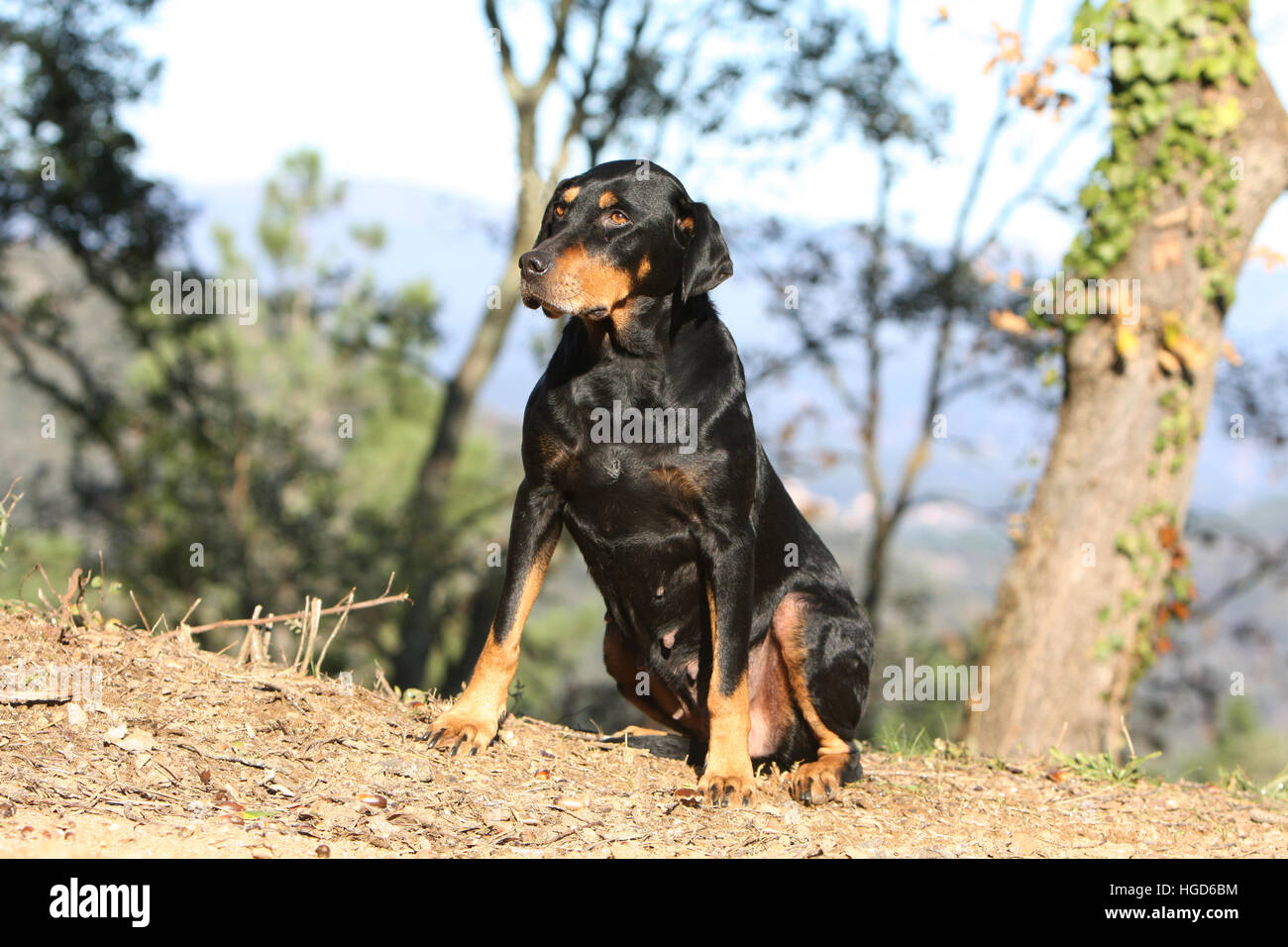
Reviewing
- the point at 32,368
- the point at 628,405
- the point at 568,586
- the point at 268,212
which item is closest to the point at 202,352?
the point at 32,368

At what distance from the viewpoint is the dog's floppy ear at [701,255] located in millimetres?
4183

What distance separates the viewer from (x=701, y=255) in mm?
4203

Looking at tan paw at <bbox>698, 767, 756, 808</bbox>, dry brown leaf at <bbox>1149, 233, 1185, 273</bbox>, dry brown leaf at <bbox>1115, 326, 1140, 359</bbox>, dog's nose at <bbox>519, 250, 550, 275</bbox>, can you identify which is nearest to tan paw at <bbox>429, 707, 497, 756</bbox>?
tan paw at <bbox>698, 767, 756, 808</bbox>

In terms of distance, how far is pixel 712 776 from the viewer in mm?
3973

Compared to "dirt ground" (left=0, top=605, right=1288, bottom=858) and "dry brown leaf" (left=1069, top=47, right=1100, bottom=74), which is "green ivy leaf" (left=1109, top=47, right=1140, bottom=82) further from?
"dirt ground" (left=0, top=605, right=1288, bottom=858)

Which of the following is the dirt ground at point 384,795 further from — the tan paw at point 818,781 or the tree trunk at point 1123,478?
the tree trunk at point 1123,478

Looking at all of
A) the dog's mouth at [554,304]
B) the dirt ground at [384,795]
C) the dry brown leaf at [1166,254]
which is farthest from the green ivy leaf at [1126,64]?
the dog's mouth at [554,304]

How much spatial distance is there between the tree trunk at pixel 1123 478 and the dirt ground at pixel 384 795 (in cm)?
222

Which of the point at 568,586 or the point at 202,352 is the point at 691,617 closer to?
the point at 202,352

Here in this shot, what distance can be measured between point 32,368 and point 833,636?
14.6 m

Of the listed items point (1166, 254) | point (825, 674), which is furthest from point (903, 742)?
point (1166, 254)

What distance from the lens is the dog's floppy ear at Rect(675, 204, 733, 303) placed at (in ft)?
13.7

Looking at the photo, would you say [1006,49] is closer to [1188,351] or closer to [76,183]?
[1188,351]

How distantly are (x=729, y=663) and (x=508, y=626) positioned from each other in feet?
2.57
